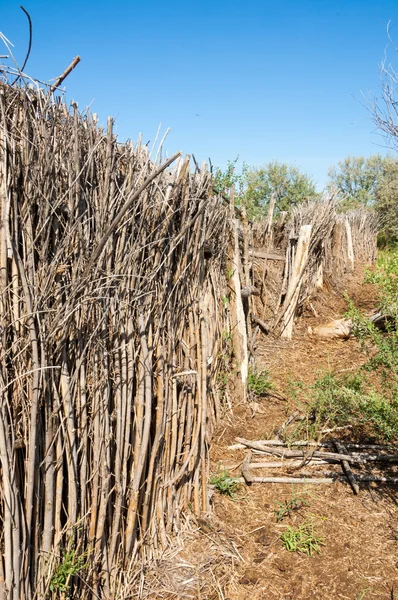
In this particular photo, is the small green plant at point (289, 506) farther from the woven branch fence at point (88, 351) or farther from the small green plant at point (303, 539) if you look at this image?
the woven branch fence at point (88, 351)

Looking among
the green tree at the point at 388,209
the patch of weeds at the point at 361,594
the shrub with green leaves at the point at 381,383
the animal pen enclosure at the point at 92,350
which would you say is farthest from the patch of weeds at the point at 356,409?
the green tree at the point at 388,209

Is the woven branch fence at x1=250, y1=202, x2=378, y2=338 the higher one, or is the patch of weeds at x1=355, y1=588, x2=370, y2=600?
the woven branch fence at x1=250, y1=202, x2=378, y2=338

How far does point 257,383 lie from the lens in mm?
4898

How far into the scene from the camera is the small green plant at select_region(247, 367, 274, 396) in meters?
4.82

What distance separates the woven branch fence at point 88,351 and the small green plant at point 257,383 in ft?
7.01

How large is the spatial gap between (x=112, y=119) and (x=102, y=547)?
75.8 inches

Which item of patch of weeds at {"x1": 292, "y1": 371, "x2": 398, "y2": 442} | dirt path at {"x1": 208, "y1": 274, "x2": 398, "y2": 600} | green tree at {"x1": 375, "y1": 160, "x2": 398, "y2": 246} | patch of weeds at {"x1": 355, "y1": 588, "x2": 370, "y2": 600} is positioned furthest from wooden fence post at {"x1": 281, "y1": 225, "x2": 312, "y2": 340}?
green tree at {"x1": 375, "y1": 160, "x2": 398, "y2": 246}

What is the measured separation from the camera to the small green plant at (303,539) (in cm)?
271

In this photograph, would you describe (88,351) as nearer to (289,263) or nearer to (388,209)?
(289,263)

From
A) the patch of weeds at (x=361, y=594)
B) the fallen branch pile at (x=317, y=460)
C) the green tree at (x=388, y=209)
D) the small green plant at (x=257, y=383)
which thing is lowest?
→ the patch of weeds at (x=361, y=594)

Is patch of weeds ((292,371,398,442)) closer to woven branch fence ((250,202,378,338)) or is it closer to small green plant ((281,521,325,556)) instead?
small green plant ((281,521,325,556))

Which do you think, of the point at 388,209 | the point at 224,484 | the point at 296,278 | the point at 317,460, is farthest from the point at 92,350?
the point at 388,209

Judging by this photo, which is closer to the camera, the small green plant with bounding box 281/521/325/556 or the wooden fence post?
the small green plant with bounding box 281/521/325/556

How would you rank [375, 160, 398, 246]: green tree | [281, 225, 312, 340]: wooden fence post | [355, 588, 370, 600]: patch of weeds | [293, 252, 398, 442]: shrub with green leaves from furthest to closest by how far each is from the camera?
[375, 160, 398, 246]: green tree < [281, 225, 312, 340]: wooden fence post < [293, 252, 398, 442]: shrub with green leaves < [355, 588, 370, 600]: patch of weeds
